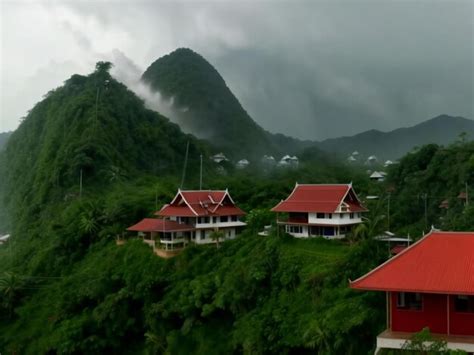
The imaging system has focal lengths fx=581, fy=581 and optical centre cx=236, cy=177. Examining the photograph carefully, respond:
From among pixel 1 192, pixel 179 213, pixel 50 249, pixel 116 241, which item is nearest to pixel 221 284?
pixel 179 213

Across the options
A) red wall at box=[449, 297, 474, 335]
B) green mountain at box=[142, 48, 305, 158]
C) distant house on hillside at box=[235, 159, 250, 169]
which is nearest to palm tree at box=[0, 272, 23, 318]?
red wall at box=[449, 297, 474, 335]

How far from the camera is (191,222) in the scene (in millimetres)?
42688

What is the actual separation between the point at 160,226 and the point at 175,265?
3.57 meters

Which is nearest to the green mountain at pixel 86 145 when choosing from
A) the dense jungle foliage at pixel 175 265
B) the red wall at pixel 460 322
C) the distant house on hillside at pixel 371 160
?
the dense jungle foliage at pixel 175 265

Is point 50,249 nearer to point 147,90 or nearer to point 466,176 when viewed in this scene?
point 466,176

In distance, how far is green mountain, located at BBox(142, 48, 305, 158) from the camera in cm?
10094

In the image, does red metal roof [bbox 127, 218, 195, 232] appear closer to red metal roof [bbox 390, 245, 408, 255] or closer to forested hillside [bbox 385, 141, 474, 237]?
red metal roof [bbox 390, 245, 408, 255]

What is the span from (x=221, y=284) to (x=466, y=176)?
72.0ft

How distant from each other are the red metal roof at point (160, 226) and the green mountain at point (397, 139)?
55007 mm

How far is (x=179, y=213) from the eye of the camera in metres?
42.3

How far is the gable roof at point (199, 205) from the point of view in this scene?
4247 cm

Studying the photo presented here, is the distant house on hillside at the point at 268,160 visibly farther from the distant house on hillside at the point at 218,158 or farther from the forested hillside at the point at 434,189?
the forested hillside at the point at 434,189

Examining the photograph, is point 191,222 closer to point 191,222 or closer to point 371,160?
point 191,222

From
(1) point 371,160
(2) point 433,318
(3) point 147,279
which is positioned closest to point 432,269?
(2) point 433,318
